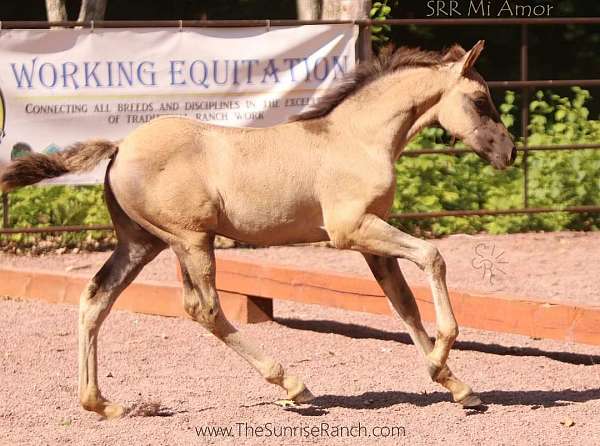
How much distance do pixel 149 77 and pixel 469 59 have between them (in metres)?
4.48

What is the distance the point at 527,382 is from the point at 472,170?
18.2 feet

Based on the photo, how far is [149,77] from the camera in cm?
957

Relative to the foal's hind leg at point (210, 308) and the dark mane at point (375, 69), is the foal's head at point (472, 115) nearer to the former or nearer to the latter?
the dark mane at point (375, 69)

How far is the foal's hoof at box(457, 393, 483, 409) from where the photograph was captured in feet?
17.4

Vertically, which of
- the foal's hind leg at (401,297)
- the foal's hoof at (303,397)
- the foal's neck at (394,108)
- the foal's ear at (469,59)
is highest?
the foal's ear at (469,59)

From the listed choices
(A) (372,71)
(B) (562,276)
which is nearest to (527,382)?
(A) (372,71)

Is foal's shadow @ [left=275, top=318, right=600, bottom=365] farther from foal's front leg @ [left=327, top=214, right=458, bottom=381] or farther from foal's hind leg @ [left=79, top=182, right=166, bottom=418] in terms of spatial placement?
foal's hind leg @ [left=79, top=182, right=166, bottom=418]

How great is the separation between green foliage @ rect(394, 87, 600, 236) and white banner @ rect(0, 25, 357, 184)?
1.40 metres

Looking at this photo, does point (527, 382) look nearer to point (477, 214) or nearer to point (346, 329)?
point (346, 329)

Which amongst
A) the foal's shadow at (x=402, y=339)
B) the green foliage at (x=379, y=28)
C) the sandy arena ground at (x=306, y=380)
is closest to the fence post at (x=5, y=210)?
the sandy arena ground at (x=306, y=380)

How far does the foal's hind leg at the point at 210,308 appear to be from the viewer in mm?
5359

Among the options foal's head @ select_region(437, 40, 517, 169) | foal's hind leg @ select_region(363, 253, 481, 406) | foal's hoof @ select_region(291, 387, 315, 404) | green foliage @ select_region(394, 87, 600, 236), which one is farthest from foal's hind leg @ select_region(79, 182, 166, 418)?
green foliage @ select_region(394, 87, 600, 236)

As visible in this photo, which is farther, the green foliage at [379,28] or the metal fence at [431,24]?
the green foliage at [379,28]

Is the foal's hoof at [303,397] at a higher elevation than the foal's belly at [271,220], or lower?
lower
